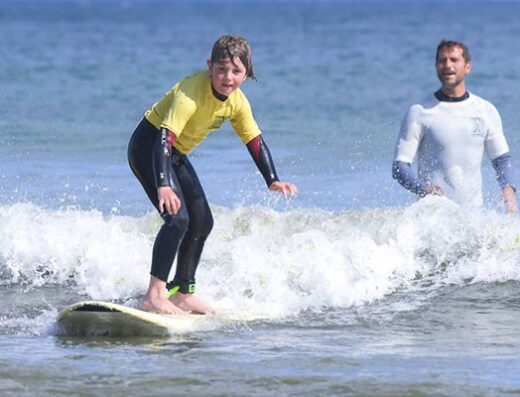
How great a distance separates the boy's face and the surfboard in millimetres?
1316

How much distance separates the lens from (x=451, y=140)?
8766 mm

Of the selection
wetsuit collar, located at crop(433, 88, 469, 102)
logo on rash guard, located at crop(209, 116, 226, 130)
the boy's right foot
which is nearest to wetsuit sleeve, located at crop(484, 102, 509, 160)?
wetsuit collar, located at crop(433, 88, 469, 102)

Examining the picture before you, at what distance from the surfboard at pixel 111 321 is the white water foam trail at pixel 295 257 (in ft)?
2.35

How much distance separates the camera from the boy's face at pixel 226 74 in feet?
24.3

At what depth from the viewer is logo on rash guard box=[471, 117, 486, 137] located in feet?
28.8

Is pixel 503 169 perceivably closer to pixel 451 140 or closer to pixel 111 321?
pixel 451 140

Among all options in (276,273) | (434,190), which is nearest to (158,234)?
(276,273)

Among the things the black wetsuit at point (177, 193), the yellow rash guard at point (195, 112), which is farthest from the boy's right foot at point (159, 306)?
the yellow rash guard at point (195, 112)

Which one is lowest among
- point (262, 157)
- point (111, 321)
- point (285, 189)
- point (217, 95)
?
point (111, 321)

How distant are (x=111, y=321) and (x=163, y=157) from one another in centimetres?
97

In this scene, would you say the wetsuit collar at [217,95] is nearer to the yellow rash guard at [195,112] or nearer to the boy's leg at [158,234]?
the yellow rash guard at [195,112]

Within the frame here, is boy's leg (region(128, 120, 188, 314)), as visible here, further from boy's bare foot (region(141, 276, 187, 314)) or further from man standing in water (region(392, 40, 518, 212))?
man standing in water (region(392, 40, 518, 212))

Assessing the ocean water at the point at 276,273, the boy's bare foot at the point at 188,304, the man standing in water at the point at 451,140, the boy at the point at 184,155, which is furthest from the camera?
the man standing in water at the point at 451,140

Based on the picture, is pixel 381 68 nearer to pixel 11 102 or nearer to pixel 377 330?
pixel 11 102
